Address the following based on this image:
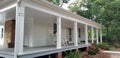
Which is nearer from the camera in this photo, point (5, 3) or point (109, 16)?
point (5, 3)

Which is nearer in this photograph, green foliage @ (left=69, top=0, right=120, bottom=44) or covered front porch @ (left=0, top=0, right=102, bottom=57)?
covered front porch @ (left=0, top=0, right=102, bottom=57)

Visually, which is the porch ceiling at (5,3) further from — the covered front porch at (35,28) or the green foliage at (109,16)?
the green foliage at (109,16)

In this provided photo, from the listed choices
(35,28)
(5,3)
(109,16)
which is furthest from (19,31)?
(109,16)

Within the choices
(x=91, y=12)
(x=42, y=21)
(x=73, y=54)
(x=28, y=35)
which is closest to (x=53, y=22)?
(x=42, y=21)

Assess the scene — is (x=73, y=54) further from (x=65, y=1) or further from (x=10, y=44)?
(x=65, y=1)

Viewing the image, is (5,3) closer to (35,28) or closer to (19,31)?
(19,31)

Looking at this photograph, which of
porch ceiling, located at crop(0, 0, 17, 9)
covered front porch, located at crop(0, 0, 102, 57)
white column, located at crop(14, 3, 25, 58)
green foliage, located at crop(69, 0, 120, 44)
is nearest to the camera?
white column, located at crop(14, 3, 25, 58)

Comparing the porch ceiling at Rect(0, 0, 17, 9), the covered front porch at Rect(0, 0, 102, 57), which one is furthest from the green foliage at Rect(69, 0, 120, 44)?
the porch ceiling at Rect(0, 0, 17, 9)

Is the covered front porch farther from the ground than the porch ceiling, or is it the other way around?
the porch ceiling

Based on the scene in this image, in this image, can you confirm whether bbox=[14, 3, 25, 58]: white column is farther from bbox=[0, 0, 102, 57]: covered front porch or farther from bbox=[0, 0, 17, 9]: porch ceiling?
bbox=[0, 0, 17, 9]: porch ceiling

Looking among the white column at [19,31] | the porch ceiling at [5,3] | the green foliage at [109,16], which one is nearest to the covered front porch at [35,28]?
the white column at [19,31]

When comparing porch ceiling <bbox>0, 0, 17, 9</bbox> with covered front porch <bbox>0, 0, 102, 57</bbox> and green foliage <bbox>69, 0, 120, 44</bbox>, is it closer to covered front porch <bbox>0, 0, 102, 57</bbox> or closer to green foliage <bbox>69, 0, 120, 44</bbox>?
covered front porch <bbox>0, 0, 102, 57</bbox>

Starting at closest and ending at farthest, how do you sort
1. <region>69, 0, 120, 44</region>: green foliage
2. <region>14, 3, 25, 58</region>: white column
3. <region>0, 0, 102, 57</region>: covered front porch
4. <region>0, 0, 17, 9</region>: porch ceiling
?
1. <region>14, 3, 25, 58</region>: white column
2. <region>0, 0, 17, 9</region>: porch ceiling
3. <region>0, 0, 102, 57</region>: covered front porch
4. <region>69, 0, 120, 44</region>: green foliage

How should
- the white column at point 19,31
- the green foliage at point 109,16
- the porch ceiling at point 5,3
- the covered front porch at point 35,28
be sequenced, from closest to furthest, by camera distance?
the white column at point 19,31 < the porch ceiling at point 5,3 < the covered front porch at point 35,28 < the green foliage at point 109,16
